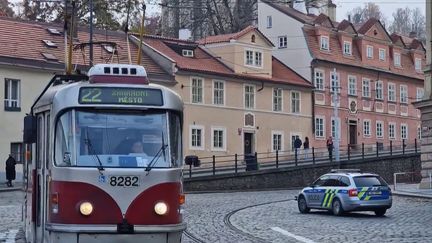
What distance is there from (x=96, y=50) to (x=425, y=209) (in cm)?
2787

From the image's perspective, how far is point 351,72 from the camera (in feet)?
226

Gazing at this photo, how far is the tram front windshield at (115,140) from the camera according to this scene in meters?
12.4

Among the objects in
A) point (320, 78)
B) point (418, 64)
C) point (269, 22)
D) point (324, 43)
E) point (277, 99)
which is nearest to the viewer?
point (277, 99)

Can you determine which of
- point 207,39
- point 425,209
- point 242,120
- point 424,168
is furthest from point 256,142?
point 425,209

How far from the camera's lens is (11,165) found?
42.1 meters

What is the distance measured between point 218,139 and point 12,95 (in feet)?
49.6

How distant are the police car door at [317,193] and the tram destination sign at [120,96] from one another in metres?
17.9

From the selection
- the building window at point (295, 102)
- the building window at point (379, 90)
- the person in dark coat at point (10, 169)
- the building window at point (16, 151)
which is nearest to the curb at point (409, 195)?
the person in dark coat at point (10, 169)

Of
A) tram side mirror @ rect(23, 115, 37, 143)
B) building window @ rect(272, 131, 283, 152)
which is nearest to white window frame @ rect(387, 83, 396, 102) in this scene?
building window @ rect(272, 131, 283, 152)

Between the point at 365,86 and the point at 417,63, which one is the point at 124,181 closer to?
the point at 365,86

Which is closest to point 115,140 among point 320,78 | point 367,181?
point 367,181

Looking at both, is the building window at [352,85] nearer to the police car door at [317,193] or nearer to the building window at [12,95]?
the building window at [12,95]

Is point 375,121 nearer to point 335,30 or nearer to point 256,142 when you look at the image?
point 335,30

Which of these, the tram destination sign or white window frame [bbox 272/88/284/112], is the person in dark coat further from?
the tram destination sign
